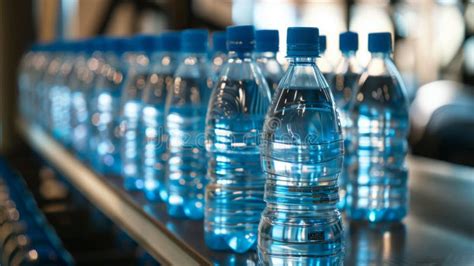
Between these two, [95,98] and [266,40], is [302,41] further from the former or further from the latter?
[95,98]

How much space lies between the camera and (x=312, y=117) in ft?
3.31

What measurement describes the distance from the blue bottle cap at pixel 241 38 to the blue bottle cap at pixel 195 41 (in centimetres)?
24

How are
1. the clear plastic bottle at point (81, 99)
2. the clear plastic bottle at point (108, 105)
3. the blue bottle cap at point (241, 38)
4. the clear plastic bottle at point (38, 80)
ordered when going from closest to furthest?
the blue bottle cap at point (241, 38) < the clear plastic bottle at point (108, 105) < the clear plastic bottle at point (81, 99) < the clear plastic bottle at point (38, 80)

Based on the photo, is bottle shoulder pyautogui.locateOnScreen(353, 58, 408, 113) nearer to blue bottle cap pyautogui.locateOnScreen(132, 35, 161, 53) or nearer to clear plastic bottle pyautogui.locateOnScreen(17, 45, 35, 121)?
blue bottle cap pyautogui.locateOnScreen(132, 35, 161, 53)

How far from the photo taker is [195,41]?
1.41 metres

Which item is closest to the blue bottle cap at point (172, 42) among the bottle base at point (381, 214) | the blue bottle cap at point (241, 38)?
the blue bottle cap at point (241, 38)

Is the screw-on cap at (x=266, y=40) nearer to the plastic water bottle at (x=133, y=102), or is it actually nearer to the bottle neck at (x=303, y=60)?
the bottle neck at (x=303, y=60)

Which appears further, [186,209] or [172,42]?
[172,42]

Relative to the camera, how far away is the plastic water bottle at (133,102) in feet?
5.91

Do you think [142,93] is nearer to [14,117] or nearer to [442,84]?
[14,117]

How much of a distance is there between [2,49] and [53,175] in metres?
1.79

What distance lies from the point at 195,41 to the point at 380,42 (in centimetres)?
36

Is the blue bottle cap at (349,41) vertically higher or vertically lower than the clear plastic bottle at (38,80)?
higher

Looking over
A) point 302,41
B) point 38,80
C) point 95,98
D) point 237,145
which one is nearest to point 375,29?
point 38,80
